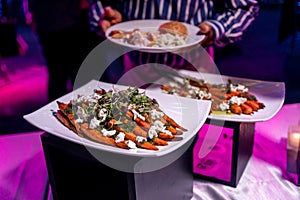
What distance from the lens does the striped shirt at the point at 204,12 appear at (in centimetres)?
166

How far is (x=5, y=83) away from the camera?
3512mm

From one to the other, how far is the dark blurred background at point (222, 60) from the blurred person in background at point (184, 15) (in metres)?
1.35

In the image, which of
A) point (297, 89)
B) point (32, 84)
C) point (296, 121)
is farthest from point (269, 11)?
point (296, 121)

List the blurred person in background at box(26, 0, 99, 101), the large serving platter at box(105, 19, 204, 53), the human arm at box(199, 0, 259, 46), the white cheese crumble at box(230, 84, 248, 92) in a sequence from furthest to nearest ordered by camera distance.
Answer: the blurred person in background at box(26, 0, 99, 101) → the human arm at box(199, 0, 259, 46) → the large serving platter at box(105, 19, 204, 53) → the white cheese crumble at box(230, 84, 248, 92)

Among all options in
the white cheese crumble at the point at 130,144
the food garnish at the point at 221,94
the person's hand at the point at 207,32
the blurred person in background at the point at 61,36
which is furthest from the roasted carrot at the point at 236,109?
the blurred person in background at the point at 61,36

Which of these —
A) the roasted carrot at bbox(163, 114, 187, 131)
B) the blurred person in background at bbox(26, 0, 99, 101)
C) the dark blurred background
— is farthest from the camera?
the dark blurred background

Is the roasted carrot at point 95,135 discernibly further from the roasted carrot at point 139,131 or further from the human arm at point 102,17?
the human arm at point 102,17

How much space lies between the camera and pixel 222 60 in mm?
3904

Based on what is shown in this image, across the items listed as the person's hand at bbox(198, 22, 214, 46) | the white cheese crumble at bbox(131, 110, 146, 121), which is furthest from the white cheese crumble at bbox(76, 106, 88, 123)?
the person's hand at bbox(198, 22, 214, 46)

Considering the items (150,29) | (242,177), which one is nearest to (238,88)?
(242,177)

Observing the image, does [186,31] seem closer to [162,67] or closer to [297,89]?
[162,67]

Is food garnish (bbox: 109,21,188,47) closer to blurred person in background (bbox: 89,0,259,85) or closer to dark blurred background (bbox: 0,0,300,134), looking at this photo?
blurred person in background (bbox: 89,0,259,85)

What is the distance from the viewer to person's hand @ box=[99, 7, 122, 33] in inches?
66.4

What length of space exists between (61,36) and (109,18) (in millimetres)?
1276
